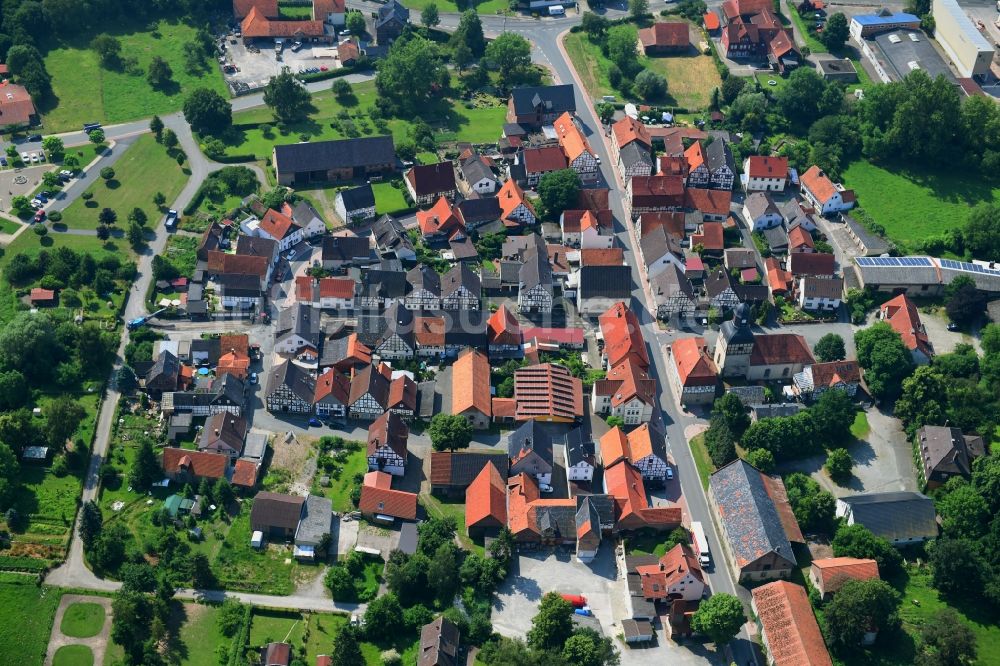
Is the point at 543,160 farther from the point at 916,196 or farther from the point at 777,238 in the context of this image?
the point at 916,196

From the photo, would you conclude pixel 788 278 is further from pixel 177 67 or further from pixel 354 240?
pixel 177 67

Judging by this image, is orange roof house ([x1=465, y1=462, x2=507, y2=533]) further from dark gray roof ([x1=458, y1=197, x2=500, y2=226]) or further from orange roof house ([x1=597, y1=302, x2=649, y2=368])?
dark gray roof ([x1=458, y1=197, x2=500, y2=226])

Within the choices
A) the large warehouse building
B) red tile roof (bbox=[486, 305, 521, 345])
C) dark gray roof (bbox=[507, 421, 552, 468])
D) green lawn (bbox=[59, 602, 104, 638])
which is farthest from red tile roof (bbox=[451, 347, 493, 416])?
the large warehouse building

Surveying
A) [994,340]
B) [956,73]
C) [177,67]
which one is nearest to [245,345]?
[177,67]

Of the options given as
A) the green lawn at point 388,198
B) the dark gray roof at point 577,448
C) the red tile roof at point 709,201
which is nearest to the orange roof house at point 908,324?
the red tile roof at point 709,201

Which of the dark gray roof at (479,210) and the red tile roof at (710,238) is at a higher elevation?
the red tile roof at (710,238)

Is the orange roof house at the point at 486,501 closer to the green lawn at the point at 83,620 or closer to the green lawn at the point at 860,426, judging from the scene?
the green lawn at the point at 83,620
